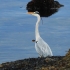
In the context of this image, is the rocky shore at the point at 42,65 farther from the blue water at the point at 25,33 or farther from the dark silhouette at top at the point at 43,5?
the dark silhouette at top at the point at 43,5

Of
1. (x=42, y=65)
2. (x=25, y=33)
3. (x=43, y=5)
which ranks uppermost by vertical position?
(x=42, y=65)

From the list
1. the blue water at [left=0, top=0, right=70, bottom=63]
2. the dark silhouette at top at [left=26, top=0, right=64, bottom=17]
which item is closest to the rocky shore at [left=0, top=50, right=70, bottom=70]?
the blue water at [left=0, top=0, right=70, bottom=63]

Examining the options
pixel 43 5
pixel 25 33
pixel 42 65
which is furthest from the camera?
pixel 43 5

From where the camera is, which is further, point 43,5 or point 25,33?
point 43,5

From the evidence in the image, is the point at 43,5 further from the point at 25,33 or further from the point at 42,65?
the point at 42,65

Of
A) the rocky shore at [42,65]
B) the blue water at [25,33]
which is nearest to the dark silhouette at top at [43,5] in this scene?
the blue water at [25,33]

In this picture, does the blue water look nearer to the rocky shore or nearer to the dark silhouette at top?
the dark silhouette at top

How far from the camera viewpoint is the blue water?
1383 centimetres

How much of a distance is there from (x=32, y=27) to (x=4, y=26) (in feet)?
3.67

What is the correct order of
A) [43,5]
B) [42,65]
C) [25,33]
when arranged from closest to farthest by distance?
[42,65], [25,33], [43,5]

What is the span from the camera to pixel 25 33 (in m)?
16.2

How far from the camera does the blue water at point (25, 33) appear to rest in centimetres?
1383

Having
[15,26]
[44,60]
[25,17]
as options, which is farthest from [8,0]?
[44,60]

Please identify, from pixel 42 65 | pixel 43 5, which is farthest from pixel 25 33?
pixel 43 5
